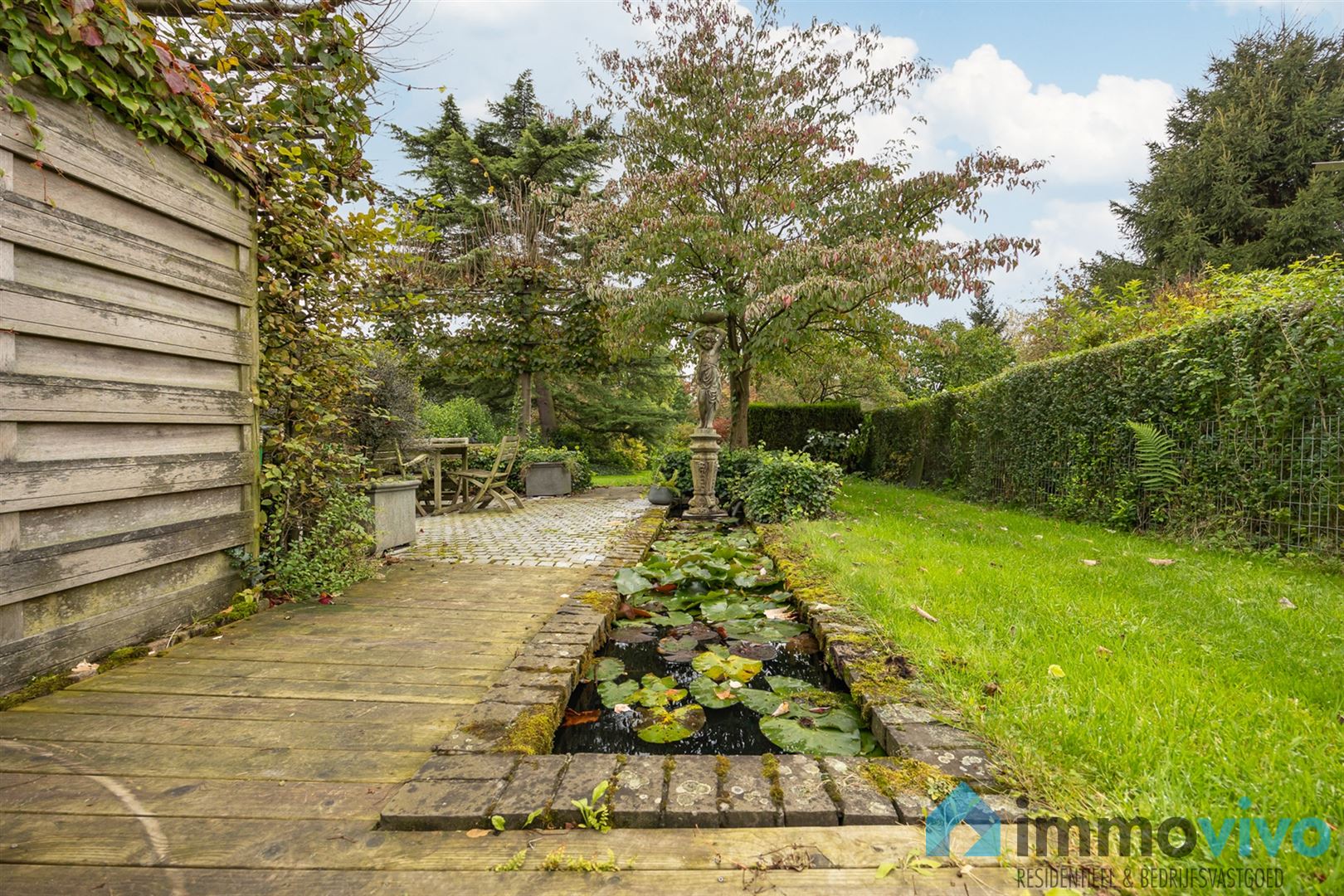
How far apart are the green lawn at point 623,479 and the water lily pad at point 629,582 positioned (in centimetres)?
811

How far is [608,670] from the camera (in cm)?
245

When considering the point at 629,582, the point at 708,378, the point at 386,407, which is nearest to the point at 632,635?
the point at 629,582

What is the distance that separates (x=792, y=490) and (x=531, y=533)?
→ 2.54 metres

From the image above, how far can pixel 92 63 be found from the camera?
1986 millimetres

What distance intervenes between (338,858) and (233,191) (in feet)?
9.88

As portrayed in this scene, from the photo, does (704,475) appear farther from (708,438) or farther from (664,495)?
(664,495)

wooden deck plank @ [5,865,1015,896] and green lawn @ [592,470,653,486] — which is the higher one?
wooden deck plank @ [5,865,1015,896]

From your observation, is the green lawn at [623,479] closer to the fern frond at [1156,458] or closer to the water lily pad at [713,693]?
the fern frond at [1156,458]

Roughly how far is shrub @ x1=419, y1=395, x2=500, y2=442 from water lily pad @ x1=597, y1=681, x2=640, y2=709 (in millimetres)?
8472

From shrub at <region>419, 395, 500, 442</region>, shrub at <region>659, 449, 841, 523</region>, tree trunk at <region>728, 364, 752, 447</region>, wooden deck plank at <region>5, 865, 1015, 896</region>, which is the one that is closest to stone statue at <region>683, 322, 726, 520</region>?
shrub at <region>659, 449, 841, 523</region>

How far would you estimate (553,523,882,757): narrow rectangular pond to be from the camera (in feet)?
6.04

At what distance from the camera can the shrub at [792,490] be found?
5.54 metres

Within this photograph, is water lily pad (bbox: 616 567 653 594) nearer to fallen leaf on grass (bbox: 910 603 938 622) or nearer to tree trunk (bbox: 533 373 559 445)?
fallen leaf on grass (bbox: 910 603 938 622)

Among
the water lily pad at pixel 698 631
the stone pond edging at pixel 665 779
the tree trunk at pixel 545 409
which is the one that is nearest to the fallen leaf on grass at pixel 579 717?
the stone pond edging at pixel 665 779
